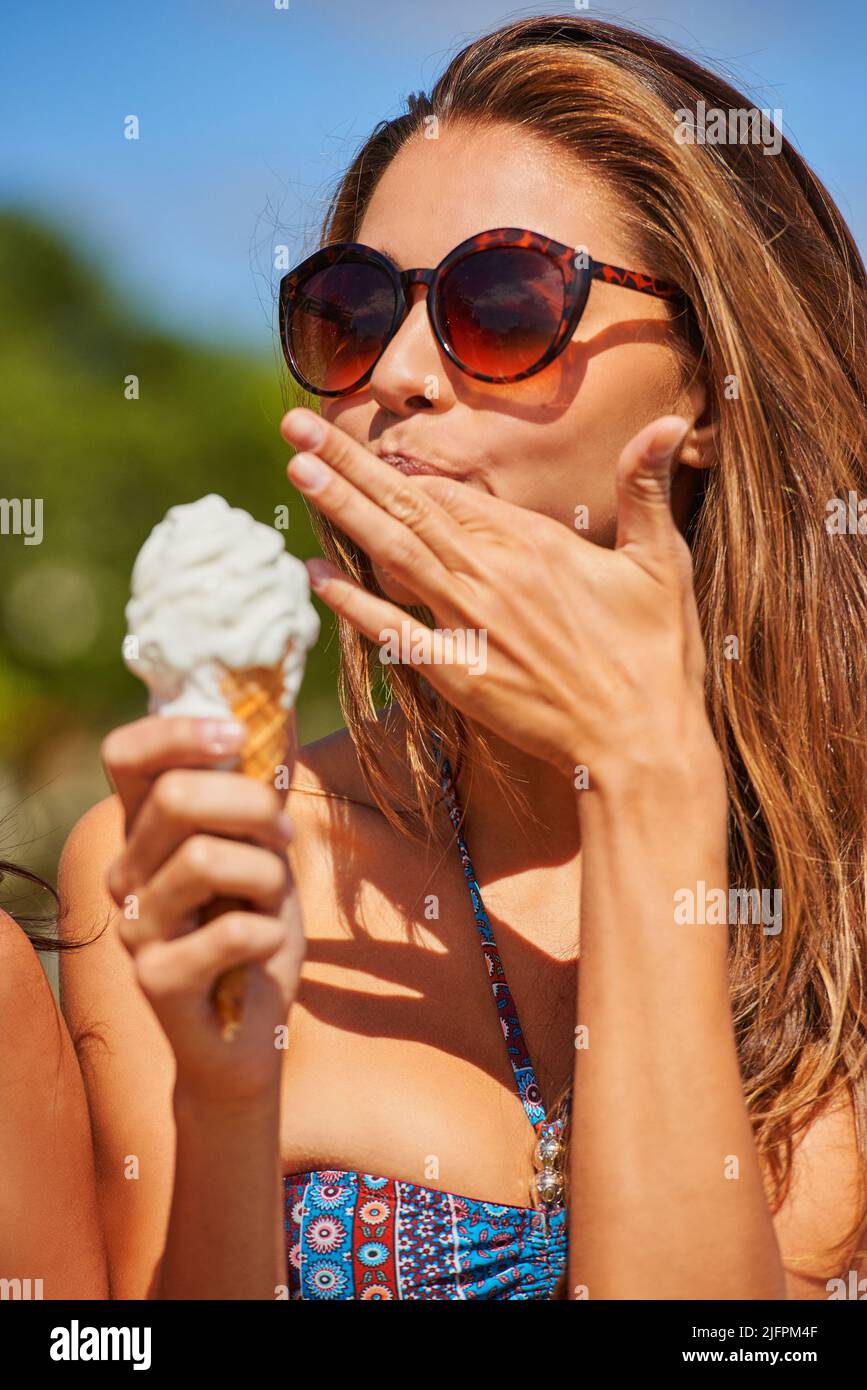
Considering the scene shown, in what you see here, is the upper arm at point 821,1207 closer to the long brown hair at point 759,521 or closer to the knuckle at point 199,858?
the long brown hair at point 759,521

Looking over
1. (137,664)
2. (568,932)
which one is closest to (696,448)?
(568,932)

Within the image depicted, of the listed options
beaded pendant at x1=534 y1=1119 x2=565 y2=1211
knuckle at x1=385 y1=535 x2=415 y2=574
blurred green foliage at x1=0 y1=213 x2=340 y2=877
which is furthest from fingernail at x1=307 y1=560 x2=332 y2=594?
blurred green foliage at x1=0 y1=213 x2=340 y2=877

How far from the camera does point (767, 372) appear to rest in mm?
2719

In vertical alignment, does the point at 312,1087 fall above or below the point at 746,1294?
above

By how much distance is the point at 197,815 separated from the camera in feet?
4.82

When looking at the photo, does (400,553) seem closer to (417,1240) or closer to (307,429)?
(307,429)

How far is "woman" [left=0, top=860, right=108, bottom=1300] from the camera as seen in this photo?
7.57 ft

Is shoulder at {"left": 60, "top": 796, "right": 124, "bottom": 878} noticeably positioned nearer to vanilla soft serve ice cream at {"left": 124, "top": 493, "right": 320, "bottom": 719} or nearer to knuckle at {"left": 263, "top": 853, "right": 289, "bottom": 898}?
vanilla soft serve ice cream at {"left": 124, "top": 493, "right": 320, "bottom": 719}

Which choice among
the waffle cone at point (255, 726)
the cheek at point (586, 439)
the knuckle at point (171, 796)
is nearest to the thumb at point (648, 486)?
the cheek at point (586, 439)

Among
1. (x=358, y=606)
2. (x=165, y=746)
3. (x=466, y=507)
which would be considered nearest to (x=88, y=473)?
(x=466, y=507)

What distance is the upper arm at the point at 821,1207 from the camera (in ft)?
7.66

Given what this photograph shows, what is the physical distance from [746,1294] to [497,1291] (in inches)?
22.4

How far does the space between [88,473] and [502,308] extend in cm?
1315

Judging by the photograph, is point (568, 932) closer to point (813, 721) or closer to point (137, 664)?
point (813, 721)
